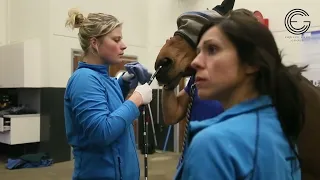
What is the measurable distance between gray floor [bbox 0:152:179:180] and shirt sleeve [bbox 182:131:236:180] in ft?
12.8

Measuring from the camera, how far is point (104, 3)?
6012 mm

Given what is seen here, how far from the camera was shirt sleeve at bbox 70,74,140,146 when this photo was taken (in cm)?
125

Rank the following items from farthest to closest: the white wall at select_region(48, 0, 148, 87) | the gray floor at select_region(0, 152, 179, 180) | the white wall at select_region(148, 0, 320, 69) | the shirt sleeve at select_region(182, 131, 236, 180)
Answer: the white wall at select_region(48, 0, 148, 87)
the white wall at select_region(148, 0, 320, 69)
the gray floor at select_region(0, 152, 179, 180)
the shirt sleeve at select_region(182, 131, 236, 180)

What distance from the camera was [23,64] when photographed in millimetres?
5238

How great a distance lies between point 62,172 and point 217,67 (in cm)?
447

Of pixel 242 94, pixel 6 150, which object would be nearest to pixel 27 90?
pixel 6 150

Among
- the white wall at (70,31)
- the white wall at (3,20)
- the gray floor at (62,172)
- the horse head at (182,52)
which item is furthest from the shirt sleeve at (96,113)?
the white wall at (3,20)

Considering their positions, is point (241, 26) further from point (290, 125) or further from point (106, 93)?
point (106, 93)

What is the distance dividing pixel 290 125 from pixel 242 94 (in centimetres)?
11

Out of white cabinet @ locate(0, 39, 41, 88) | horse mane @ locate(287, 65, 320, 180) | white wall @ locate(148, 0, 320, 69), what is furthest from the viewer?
white cabinet @ locate(0, 39, 41, 88)

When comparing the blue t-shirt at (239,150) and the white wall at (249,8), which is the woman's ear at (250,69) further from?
the white wall at (249,8)

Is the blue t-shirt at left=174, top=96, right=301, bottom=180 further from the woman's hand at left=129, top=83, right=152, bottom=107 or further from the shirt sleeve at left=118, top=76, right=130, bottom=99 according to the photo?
the shirt sleeve at left=118, top=76, right=130, bottom=99

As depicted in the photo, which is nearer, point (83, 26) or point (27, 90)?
point (83, 26)

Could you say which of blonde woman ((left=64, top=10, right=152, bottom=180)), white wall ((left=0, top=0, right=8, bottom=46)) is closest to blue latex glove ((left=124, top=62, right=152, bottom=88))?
blonde woman ((left=64, top=10, right=152, bottom=180))
